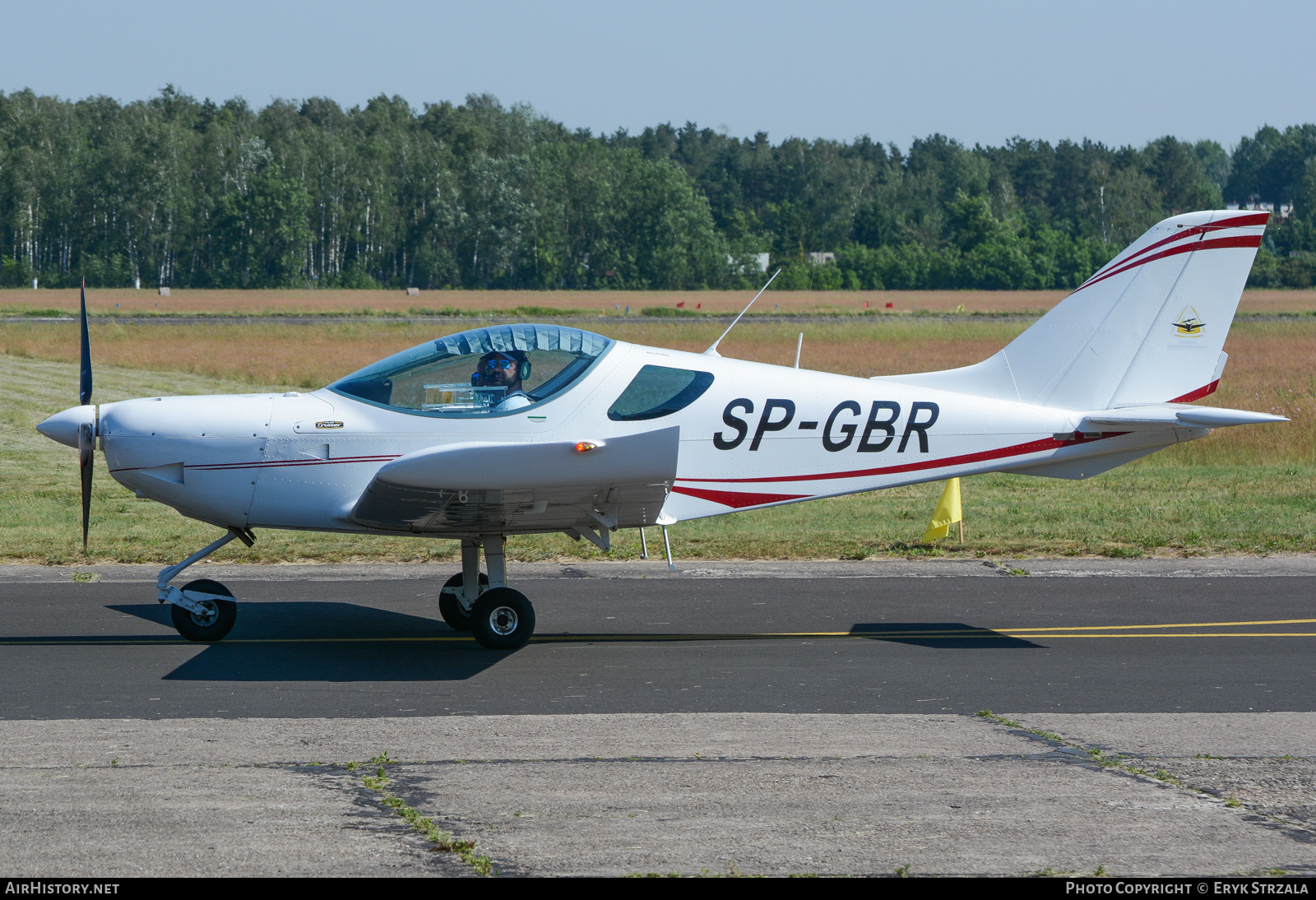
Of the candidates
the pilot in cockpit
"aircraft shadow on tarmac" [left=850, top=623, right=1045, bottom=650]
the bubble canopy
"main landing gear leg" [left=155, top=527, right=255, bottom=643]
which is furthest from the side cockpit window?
"main landing gear leg" [left=155, top=527, right=255, bottom=643]

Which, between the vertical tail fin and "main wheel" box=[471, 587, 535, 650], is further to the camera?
the vertical tail fin

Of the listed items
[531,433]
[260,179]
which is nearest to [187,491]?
[531,433]

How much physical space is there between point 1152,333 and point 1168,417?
0.82 metres

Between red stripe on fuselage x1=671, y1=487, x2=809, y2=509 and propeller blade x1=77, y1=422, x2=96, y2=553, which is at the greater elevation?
propeller blade x1=77, y1=422, x2=96, y2=553

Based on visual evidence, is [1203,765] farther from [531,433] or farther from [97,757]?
[97,757]

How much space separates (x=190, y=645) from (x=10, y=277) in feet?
321

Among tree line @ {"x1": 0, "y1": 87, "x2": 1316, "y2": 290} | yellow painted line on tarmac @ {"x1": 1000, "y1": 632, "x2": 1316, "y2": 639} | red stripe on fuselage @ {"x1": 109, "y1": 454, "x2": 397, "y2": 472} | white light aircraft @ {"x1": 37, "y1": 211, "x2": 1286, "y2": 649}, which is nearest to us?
white light aircraft @ {"x1": 37, "y1": 211, "x2": 1286, "y2": 649}

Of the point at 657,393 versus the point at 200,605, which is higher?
the point at 657,393

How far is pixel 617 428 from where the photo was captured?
8.67 m

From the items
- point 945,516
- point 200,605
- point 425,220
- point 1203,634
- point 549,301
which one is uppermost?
point 425,220

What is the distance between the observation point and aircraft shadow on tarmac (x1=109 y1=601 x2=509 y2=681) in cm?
809

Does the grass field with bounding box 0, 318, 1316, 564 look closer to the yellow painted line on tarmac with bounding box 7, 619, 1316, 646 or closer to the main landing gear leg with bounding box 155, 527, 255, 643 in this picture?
the yellow painted line on tarmac with bounding box 7, 619, 1316, 646

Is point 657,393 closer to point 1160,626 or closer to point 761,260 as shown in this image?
Result: point 1160,626

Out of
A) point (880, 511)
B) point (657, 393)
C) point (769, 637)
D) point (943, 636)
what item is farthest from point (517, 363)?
point (880, 511)
